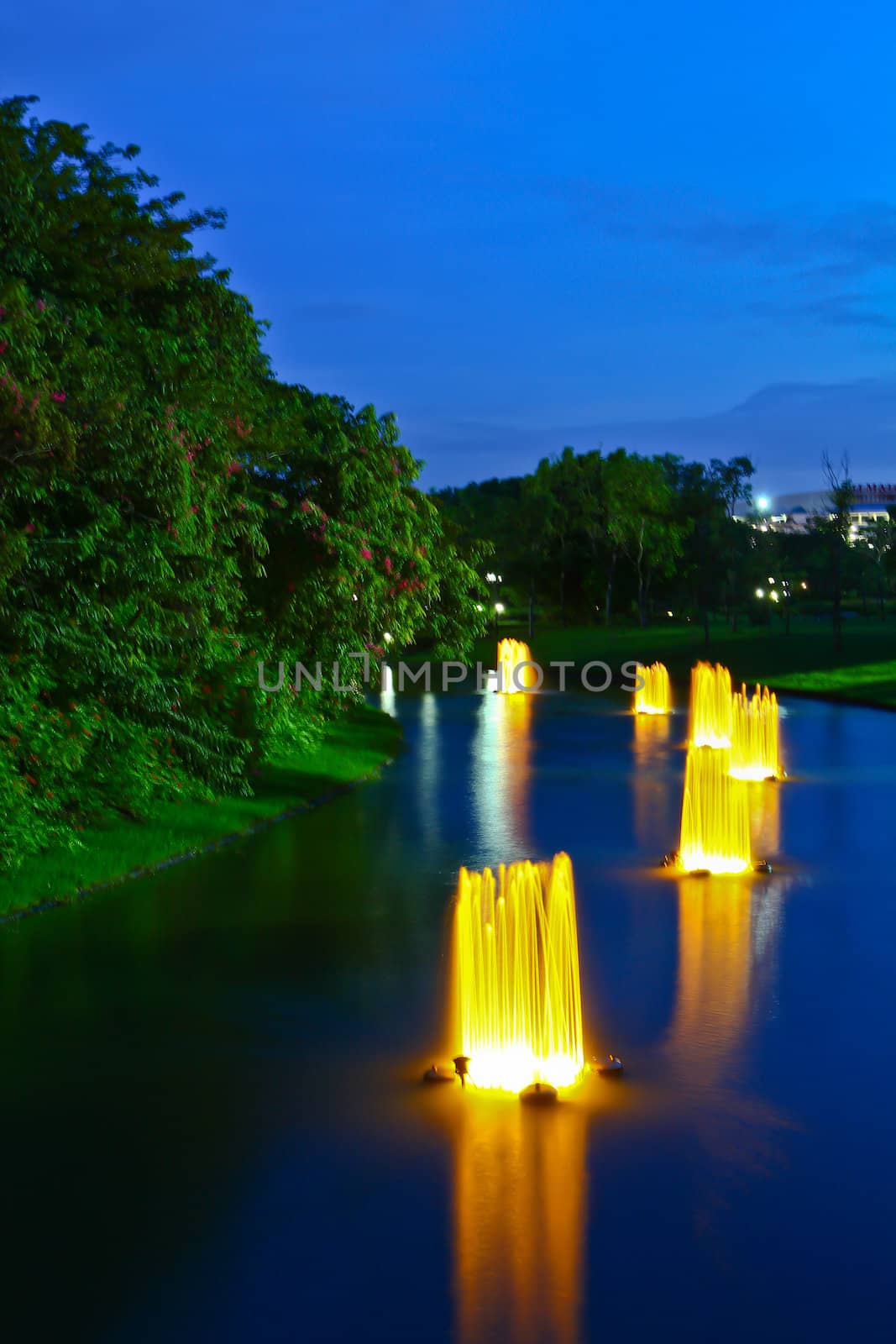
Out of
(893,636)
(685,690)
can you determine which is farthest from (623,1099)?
(893,636)

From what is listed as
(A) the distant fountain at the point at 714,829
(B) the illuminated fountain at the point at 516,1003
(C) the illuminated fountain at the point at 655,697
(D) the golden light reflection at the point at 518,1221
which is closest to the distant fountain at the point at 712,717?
(C) the illuminated fountain at the point at 655,697

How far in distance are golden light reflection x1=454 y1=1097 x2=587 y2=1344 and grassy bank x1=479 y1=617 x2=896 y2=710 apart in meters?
28.8

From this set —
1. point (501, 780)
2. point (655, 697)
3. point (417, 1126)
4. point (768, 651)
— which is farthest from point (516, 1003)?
point (768, 651)

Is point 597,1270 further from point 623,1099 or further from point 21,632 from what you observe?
point 21,632

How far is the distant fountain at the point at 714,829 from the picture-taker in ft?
47.6

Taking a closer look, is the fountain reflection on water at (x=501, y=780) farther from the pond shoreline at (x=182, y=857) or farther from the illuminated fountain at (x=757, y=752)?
the illuminated fountain at (x=757, y=752)

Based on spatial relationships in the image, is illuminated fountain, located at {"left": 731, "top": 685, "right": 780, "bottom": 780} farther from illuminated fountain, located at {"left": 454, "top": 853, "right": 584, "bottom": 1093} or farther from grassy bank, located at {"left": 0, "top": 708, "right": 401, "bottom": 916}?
illuminated fountain, located at {"left": 454, "top": 853, "right": 584, "bottom": 1093}

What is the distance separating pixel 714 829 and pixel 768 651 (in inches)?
1616

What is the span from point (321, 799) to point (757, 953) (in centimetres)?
947

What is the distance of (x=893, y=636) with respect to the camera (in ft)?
179

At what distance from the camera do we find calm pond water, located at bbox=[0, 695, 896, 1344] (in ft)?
18.7

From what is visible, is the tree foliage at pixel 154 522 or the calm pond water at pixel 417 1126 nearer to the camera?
the calm pond water at pixel 417 1126

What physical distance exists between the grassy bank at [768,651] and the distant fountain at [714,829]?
68.0 ft

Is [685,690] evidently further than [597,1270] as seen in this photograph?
Yes
